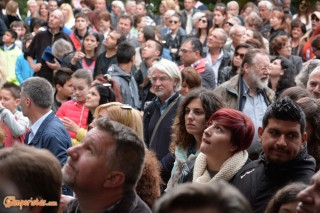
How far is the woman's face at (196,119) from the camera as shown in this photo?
668 cm

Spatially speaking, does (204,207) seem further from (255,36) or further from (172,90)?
(255,36)

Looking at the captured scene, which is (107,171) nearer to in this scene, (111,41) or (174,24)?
(111,41)

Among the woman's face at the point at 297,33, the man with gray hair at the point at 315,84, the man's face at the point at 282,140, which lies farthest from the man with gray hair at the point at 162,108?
the woman's face at the point at 297,33

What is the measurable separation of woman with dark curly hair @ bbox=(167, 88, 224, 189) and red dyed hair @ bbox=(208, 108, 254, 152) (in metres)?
0.85

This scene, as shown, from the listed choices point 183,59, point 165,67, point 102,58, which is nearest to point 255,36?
point 183,59

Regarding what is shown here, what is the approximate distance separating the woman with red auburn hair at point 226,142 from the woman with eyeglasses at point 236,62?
210 inches

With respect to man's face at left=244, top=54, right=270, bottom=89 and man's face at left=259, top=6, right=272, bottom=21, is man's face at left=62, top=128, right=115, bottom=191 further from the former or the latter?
man's face at left=259, top=6, right=272, bottom=21

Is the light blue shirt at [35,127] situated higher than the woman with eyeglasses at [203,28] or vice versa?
the light blue shirt at [35,127]

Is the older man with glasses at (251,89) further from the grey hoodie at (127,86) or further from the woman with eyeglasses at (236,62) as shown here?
the grey hoodie at (127,86)

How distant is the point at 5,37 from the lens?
52.5 ft

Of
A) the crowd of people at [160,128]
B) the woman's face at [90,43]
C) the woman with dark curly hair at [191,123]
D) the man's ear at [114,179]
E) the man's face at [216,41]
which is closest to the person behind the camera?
the crowd of people at [160,128]

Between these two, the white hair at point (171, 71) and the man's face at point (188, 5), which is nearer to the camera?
the white hair at point (171, 71)

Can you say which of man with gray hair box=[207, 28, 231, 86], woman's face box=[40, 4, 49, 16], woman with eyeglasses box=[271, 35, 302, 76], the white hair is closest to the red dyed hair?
the white hair

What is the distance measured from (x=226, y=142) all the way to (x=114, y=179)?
4.86 feet
